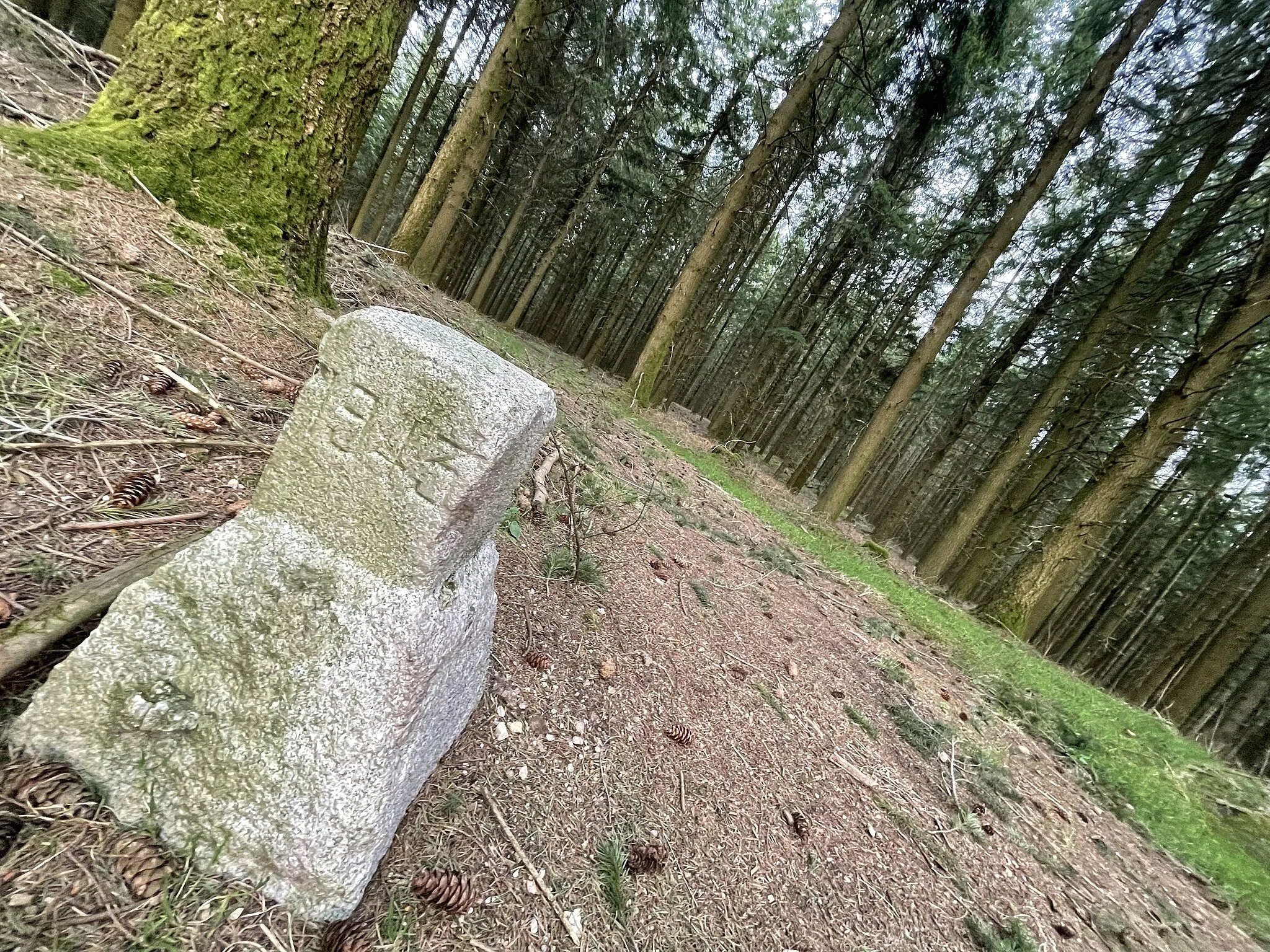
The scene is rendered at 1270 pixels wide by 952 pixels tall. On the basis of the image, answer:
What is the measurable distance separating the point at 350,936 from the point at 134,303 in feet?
8.04

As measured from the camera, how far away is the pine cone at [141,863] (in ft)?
3.77

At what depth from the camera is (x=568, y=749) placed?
84.2 inches

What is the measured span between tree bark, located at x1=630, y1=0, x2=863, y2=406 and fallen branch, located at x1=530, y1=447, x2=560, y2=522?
7209 mm

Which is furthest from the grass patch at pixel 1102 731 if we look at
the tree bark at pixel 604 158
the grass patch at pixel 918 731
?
the tree bark at pixel 604 158

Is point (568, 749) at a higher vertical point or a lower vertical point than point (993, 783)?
lower

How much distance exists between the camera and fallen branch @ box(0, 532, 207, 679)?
1.19m

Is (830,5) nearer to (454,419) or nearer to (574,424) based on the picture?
(574,424)

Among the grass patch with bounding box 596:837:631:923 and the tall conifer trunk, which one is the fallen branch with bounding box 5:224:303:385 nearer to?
the grass patch with bounding box 596:837:631:923

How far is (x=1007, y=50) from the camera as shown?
31.0ft

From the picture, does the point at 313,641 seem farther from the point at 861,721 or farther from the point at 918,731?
the point at 918,731

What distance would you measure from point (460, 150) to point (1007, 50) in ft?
32.8

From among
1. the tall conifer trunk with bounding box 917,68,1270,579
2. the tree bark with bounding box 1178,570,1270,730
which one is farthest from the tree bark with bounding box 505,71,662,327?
the tree bark with bounding box 1178,570,1270,730

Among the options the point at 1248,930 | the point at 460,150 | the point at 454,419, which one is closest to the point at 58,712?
the point at 454,419

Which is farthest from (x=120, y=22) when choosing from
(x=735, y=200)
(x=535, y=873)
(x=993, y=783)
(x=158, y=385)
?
(x=993, y=783)
